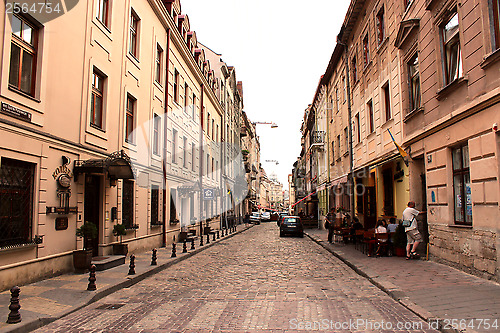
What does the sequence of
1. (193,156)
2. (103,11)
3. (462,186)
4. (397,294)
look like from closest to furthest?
(397,294) < (462,186) < (103,11) < (193,156)

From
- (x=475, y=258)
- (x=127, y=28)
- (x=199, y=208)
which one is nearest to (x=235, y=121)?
(x=199, y=208)

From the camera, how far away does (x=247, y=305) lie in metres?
7.10

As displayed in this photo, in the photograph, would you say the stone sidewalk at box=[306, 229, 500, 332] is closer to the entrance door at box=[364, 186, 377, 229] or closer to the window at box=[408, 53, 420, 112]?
the window at box=[408, 53, 420, 112]

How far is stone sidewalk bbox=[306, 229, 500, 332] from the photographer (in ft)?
18.0

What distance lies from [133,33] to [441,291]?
14.3 m

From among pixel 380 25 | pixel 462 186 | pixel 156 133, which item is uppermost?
pixel 380 25

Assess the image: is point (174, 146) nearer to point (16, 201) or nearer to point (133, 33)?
point (133, 33)

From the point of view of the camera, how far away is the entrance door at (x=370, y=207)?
18406mm

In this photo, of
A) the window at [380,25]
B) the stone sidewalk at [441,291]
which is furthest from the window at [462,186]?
the window at [380,25]

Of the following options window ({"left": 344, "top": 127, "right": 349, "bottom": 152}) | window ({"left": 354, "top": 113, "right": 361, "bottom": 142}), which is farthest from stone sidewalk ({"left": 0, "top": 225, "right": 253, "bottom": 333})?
window ({"left": 344, "top": 127, "right": 349, "bottom": 152})

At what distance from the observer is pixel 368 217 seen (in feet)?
63.5

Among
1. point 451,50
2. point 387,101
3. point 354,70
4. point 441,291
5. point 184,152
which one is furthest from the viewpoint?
point 184,152

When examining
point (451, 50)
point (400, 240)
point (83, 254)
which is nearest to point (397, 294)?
point (400, 240)

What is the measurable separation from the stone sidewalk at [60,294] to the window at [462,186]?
8.41m
